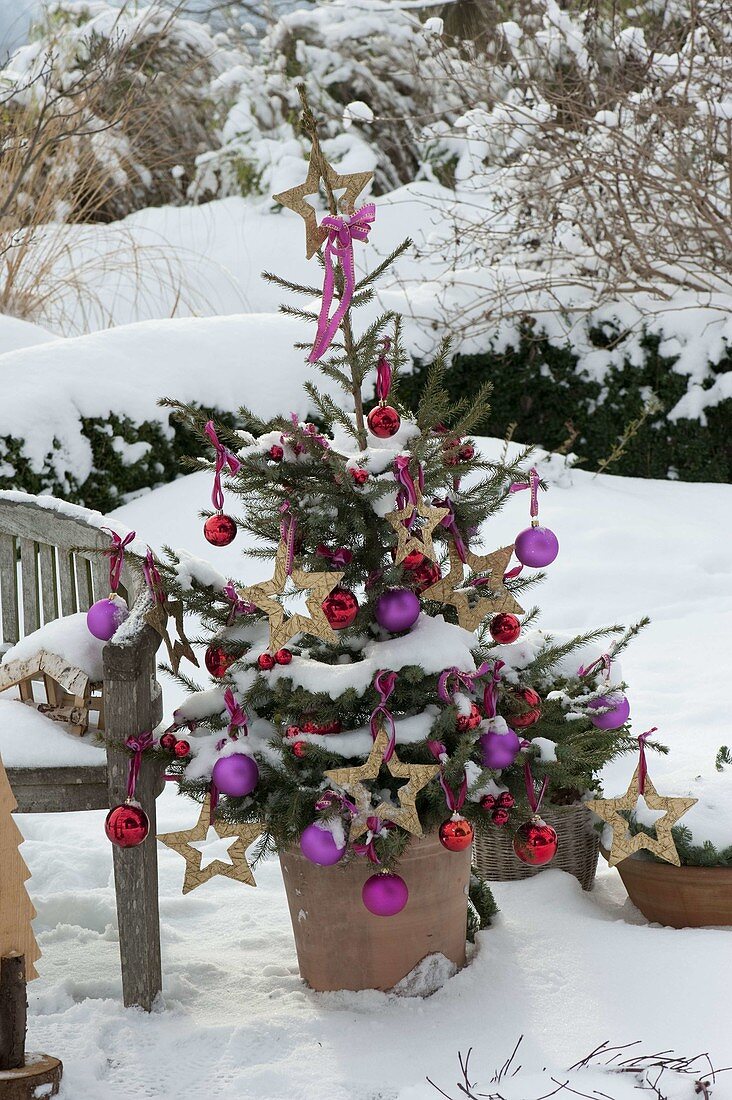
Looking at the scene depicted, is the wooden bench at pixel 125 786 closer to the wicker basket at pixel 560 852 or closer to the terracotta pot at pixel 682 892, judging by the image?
the wicker basket at pixel 560 852

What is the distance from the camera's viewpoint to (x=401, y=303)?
610cm

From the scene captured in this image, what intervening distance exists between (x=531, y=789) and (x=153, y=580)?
804 mm

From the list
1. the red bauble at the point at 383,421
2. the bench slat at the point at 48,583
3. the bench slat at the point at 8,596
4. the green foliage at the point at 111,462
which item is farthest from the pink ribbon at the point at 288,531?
the green foliage at the point at 111,462

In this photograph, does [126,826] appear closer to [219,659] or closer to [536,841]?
[219,659]

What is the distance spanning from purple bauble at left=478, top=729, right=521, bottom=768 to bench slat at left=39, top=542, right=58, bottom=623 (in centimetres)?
130

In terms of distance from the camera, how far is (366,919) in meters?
2.07

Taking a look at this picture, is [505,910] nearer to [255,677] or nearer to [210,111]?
[255,677]

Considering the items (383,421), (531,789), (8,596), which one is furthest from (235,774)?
(8,596)

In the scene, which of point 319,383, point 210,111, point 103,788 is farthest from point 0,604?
point 210,111

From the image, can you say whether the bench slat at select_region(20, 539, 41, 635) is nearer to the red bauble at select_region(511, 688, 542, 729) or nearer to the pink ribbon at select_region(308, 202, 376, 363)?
the pink ribbon at select_region(308, 202, 376, 363)

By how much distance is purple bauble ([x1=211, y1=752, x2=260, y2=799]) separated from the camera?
1.98m

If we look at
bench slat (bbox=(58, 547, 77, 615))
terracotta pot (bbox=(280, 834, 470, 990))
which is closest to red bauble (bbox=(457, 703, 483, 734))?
terracotta pot (bbox=(280, 834, 470, 990))

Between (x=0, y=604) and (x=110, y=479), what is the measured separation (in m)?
1.85

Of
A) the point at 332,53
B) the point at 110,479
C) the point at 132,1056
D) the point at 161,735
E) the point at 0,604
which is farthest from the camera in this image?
the point at 332,53
